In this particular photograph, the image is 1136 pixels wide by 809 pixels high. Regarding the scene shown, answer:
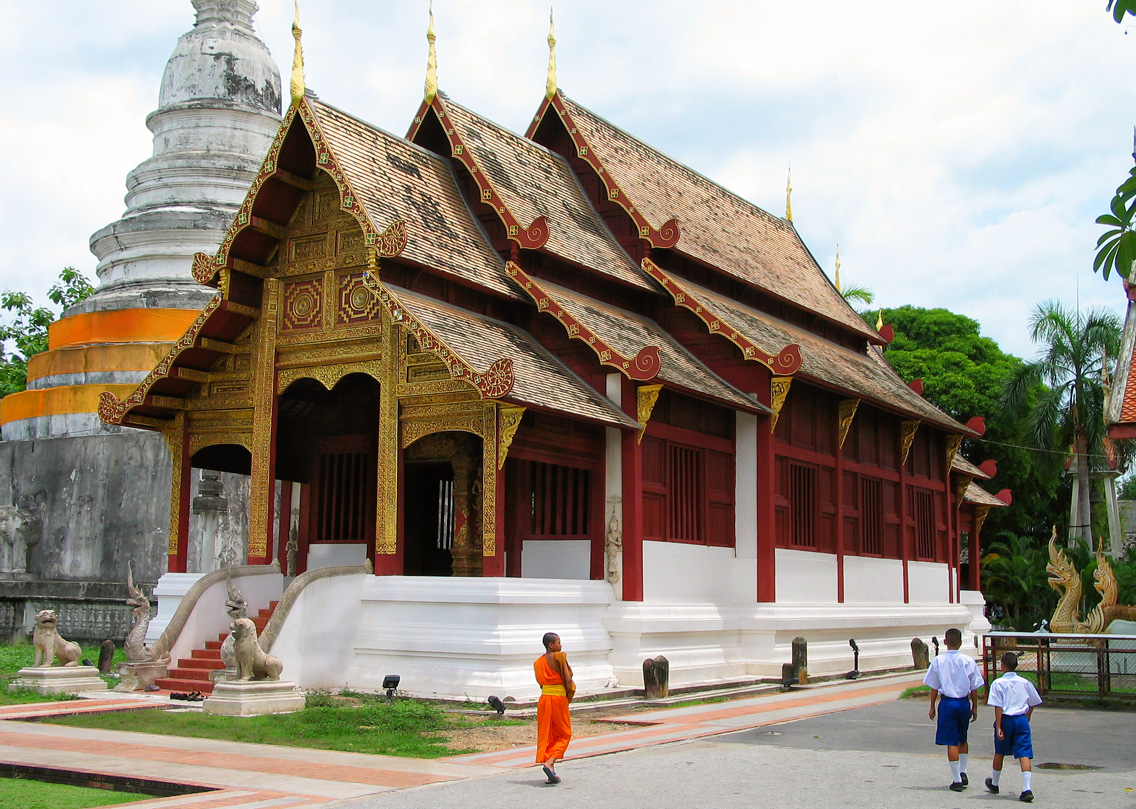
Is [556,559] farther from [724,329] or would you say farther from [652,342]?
[724,329]

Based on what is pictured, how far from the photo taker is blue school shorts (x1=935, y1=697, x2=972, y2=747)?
28.9ft

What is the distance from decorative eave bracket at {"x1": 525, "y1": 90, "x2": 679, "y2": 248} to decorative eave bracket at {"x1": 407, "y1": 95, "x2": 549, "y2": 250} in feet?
6.99

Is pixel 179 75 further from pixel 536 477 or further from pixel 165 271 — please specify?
pixel 536 477

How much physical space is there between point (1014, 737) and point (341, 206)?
1011 centimetres

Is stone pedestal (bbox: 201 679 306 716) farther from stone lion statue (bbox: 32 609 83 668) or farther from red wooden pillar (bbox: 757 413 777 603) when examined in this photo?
red wooden pillar (bbox: 757 413 777 603)

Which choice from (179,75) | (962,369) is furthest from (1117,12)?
(962,369)

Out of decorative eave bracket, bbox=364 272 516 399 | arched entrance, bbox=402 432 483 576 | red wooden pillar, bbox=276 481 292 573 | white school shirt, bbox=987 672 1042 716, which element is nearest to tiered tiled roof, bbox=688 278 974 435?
arched entrance, bbox=402 432 483 576

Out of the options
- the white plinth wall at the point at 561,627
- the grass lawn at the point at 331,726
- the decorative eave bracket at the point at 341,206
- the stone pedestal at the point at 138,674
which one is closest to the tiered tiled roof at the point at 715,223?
the white plinth wall at the point at 561,627

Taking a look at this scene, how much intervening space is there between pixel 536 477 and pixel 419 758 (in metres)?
6.49

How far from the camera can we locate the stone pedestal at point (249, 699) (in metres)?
12.5

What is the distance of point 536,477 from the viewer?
16.4 metres

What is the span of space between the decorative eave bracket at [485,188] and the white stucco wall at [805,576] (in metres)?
5.90

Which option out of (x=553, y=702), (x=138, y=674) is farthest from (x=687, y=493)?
(x=553, y=702)

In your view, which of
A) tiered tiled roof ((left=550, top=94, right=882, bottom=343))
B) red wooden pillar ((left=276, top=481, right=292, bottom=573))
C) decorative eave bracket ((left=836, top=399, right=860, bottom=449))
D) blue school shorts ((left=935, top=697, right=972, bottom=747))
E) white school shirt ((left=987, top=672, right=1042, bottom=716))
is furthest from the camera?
decorative eave bracket ((left=836, top=399, right=860, bottom=449))
